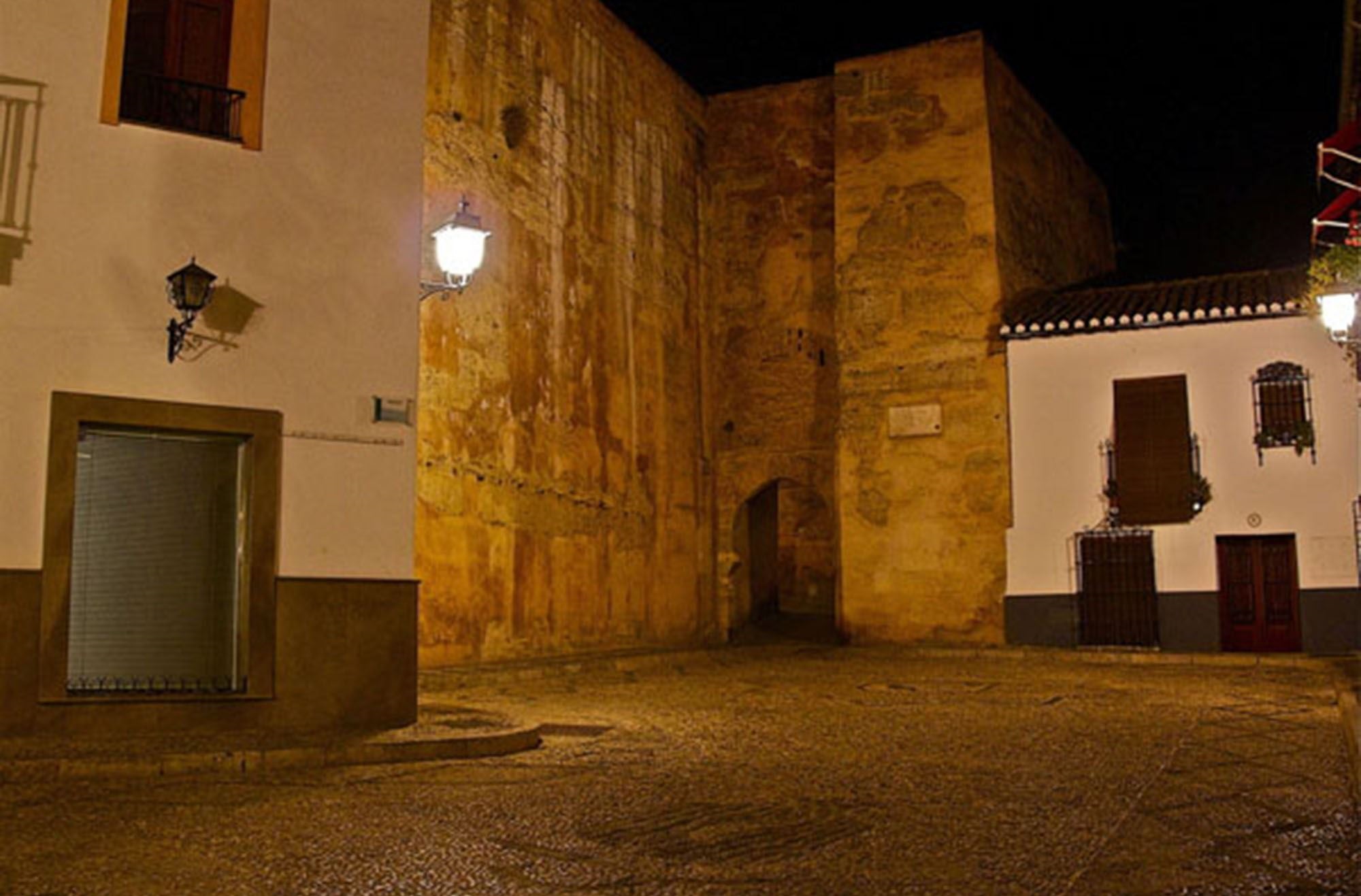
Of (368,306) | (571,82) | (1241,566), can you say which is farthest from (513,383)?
(1241,566)

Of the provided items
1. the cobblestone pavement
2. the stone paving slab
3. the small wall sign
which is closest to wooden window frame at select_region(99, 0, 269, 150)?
the small wall sign

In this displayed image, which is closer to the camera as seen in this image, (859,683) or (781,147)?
(859,683)

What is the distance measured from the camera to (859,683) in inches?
489

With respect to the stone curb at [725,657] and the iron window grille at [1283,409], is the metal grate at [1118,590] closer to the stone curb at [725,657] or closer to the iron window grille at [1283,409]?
the stone curb at [725,657]

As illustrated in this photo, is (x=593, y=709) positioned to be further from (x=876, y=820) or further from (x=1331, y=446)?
(x=1331, y=446)

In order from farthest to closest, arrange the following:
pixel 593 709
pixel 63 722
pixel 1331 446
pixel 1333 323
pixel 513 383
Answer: pixel 1331 446, pixel 513 383, pixel 1333 323, pixel 593 709, pixel 63 722

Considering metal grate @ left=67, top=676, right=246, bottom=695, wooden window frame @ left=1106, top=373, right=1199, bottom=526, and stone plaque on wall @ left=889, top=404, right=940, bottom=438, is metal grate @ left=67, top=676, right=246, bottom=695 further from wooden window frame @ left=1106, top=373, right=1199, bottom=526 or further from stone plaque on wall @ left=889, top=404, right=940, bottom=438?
wooden window frame @ left=1106, top=373, right=1199, bottom=526

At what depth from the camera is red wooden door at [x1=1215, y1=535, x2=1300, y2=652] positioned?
52.6ft

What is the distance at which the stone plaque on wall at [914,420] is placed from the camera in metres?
18.2

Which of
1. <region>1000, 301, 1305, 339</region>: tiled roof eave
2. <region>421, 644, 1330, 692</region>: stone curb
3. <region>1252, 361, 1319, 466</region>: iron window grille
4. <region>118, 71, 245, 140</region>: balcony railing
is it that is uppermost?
<region>1000, 301, 1305, 339</region>: tiled roof eave

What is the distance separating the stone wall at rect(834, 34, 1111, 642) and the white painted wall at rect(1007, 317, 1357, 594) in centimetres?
44

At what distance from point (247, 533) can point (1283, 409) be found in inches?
523

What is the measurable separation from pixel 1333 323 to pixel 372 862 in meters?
10.7

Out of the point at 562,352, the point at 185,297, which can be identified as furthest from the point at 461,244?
the point at 562,352
